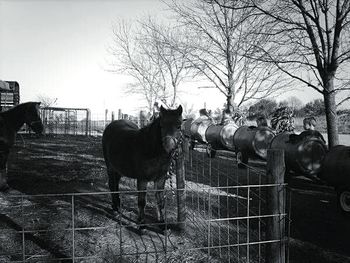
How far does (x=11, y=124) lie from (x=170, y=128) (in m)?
5.14

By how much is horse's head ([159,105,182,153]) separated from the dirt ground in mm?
830

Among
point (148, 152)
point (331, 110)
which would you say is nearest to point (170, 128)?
point (148, 152)

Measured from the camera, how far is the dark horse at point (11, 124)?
289 inches

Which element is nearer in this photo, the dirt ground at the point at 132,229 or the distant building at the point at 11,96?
the dirt ground at the point at 132,229

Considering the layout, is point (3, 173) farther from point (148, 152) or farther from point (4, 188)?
point (148, 152)

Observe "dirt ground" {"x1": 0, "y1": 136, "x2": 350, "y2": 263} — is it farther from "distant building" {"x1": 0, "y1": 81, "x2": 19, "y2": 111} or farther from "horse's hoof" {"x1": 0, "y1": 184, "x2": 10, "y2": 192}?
"distant building" {"x1": 0, "y1": 81, "x2": 19, "y2": 111}

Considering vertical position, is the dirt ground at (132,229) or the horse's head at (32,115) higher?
the horse's head at (32,115)

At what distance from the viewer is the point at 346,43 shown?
924 centimetres

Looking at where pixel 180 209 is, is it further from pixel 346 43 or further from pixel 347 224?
pixel 346 43

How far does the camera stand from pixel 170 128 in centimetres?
447

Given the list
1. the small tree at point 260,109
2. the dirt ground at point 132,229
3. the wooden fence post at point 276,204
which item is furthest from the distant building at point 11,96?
the small tree at point 260,109

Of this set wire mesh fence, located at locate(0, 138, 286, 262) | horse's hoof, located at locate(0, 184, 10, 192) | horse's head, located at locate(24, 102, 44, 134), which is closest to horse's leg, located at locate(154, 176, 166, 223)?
wire mesh fence, located at locate(0, 138, 286, 262)

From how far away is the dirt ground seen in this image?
159 inches

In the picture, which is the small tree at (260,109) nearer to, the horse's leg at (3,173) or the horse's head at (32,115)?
the horse's head at (32,115)
